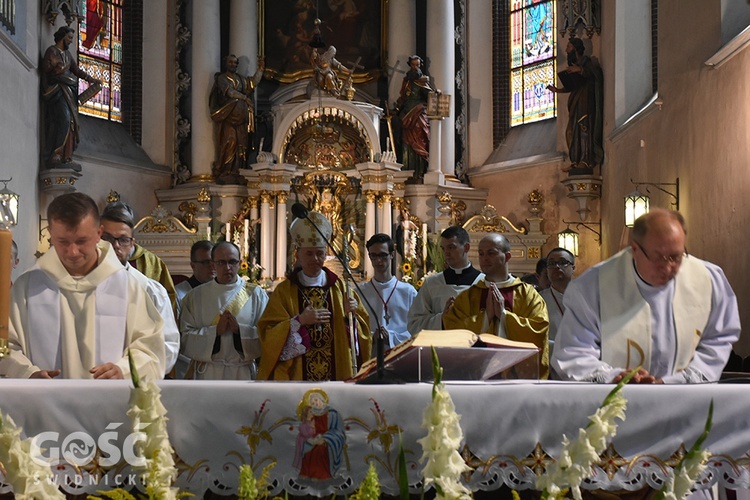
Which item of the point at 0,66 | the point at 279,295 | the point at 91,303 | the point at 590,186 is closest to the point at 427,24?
the point at 590,186

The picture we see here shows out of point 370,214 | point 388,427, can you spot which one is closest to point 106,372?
point 388,427

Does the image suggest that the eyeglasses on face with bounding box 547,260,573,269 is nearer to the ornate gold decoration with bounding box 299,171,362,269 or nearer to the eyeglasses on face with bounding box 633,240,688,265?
the eyeglasses on face with bounding box 633,240,688,265

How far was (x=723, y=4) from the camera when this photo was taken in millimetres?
10102

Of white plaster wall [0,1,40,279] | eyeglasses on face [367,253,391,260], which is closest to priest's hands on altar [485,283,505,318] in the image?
eyeglasses on face [367,253,391,260]

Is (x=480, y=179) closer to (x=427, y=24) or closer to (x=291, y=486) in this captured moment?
(x=427, y=24)

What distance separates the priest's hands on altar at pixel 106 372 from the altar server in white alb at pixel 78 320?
179mm

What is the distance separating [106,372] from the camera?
13.0 ft

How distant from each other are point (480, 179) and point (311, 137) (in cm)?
312

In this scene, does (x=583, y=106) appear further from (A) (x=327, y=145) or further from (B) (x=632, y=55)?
(A) (x=327, y=145)

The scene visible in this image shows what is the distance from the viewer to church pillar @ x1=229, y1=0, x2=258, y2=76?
1861 centimetres

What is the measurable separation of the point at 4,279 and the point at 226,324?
11.1 feet

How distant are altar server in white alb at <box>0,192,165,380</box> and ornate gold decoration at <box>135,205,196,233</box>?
13086 mm

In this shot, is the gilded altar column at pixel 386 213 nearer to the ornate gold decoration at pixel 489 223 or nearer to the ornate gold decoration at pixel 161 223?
the ornate gold decoration at pixel 489 223

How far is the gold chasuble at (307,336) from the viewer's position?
5.96 m
